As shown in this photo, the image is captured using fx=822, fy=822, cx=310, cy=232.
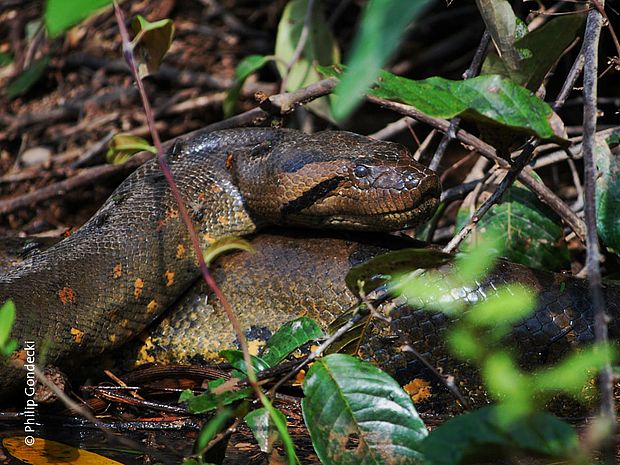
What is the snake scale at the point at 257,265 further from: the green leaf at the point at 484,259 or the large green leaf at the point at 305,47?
the large green leaf at the point at 305,47

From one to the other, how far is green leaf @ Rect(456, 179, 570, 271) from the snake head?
0.51m

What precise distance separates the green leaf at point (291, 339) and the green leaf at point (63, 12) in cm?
127

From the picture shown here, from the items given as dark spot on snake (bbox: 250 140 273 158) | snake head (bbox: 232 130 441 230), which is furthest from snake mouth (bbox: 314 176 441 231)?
dark spot on snake (bbox: 250 140 273 158)

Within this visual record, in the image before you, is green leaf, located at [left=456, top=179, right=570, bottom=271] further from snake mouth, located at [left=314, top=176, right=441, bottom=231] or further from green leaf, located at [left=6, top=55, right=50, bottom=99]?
green leaf, located at [left=6, top=55, right=50, bottom=99]

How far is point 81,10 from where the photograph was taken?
1505 mm

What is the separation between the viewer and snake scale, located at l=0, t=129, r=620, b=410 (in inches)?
124

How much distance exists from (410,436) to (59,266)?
1730 millimetres

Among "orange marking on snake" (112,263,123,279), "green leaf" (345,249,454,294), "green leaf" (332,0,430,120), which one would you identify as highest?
"green leaf" (332,0,430,120)

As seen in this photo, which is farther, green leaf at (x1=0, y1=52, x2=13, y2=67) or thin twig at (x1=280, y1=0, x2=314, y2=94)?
green leaf at (x1=0, y1=52, x2=13, y2=67)

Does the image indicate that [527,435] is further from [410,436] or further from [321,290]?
[321,290]

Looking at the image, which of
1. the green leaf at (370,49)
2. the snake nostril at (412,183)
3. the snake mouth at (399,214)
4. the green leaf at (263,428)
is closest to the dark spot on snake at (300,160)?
the snake mouth at (399,214)

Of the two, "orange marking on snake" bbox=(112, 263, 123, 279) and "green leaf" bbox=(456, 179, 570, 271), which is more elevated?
"orange marking on snake" bbox=(112, 263, 123, 279)

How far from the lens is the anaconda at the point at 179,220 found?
3133 mm

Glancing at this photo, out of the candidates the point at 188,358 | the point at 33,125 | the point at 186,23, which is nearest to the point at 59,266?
the point at 188,358
